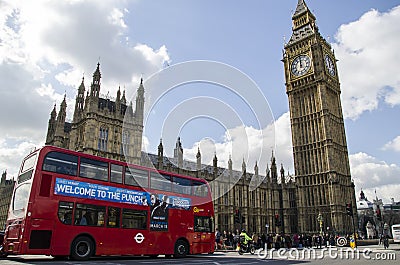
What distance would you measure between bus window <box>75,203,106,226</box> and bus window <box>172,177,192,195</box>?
4.53m

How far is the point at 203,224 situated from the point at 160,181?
4.14 metres

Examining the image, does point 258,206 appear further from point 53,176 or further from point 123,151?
point 53,176

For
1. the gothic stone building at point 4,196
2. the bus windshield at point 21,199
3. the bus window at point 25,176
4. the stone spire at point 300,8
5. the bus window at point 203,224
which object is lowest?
the bus window at point 203,224

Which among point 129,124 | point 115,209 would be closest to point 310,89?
point 129,124

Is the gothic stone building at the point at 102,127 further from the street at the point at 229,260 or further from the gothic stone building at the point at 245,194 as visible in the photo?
the street at the point at 229,260

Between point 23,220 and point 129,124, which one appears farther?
point 129,124

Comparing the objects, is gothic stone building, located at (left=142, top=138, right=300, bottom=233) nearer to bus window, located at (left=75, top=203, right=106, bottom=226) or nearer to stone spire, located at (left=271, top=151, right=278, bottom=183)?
stone spire, located at (left=271, top=151, right=278, bottom=183)

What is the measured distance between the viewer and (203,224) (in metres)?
19.4

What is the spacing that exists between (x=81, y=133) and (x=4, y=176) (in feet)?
203

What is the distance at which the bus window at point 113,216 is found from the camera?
49.8 ft

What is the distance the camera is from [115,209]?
15383 mm

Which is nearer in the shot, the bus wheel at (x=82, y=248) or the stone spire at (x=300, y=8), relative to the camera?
the bus wheel at (x=82, y=248)

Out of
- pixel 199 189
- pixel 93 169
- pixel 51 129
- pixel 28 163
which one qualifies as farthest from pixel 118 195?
pixel 51 129

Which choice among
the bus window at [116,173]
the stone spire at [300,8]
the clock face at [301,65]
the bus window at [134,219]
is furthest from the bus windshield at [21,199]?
the stone spire at [300,8]
